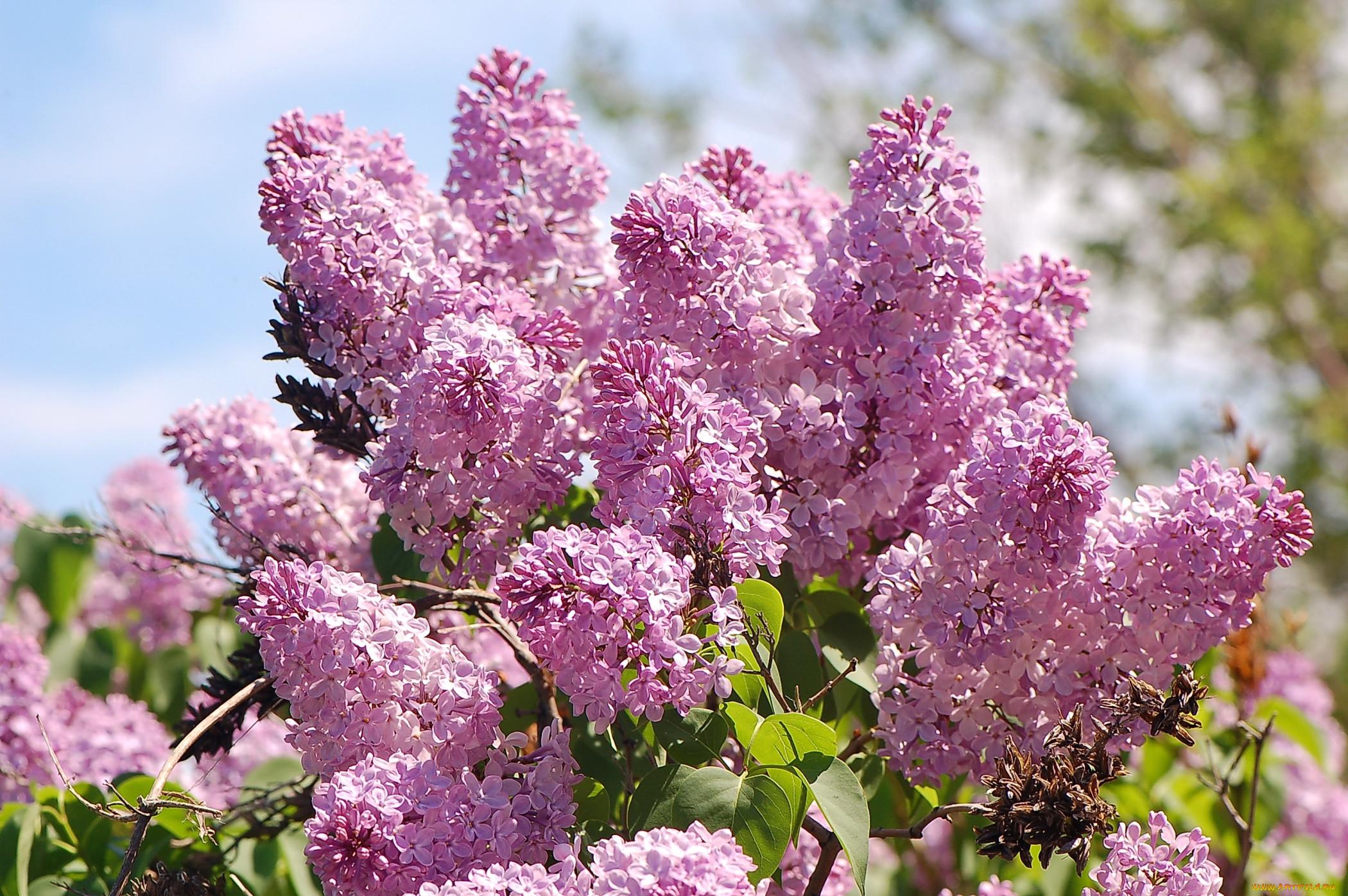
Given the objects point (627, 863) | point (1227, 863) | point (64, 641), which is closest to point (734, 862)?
point (627, 863)

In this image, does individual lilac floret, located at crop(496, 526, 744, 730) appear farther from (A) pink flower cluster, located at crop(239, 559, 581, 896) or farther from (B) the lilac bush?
(A) pink flower cluster, located at crop(239, 559, 581, 896)

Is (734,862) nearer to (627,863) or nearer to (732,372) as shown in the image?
(627,863)

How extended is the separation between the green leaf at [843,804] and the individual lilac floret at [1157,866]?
0.25 metres

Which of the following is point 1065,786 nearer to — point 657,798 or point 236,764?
point 657,798

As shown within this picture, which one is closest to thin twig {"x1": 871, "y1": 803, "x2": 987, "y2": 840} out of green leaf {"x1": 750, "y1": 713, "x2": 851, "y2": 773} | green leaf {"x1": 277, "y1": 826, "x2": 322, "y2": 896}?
green leaf {"x1": 750, "y1": 713, "x2": 851, "y2": 773}

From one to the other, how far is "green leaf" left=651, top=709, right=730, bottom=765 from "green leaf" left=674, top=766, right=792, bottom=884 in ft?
0.26

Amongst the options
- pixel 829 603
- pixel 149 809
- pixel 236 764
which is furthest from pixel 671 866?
pixel 236 764

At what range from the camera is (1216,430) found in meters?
2.13

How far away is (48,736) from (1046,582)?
5.99ft

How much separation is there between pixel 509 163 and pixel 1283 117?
45.6 ft

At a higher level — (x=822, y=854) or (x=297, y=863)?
(x=822, y=854)

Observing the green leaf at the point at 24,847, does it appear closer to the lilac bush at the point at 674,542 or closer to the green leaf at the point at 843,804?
the lilac bush at the point at 674,542

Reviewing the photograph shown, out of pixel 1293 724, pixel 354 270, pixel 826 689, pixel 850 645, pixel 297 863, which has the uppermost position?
pixel 1293 724

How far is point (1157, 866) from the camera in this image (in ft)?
4.30
